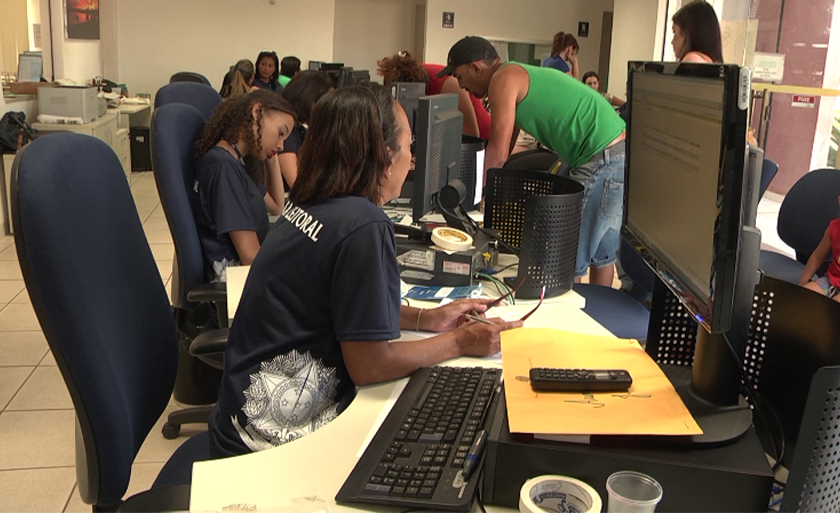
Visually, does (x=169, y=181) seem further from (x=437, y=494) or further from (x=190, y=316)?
(x=437, y=494)

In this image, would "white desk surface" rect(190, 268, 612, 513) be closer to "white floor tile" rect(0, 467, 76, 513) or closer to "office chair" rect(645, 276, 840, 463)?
"office chair" rect(645, 276, 840, 463)

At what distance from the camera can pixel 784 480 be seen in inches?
36.7

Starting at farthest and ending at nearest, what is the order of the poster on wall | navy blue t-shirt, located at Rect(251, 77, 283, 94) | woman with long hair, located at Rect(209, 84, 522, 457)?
the poster on wall, navy blue t-shirt, located at Rect(251, 77, 283, 94), woman with long hair, located at Rect(209, 84, 522, 457)

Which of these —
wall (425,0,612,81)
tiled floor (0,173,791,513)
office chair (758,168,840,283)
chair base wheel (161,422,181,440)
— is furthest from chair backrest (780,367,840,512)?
wall (425,0,612,81)

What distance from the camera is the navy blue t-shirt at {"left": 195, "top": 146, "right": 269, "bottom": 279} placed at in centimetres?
233

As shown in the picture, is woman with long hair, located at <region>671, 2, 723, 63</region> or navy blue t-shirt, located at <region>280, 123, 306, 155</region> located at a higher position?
woman with long hair, located at <region>671, 2, 723, 63</region>

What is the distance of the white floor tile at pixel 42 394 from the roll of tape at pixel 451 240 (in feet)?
5.20

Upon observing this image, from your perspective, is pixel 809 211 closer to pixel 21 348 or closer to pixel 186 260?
pixel 186 260

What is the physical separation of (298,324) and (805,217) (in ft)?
9.09

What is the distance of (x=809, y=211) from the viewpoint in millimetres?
3307

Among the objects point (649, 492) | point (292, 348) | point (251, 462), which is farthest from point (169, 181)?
point (649, 492)

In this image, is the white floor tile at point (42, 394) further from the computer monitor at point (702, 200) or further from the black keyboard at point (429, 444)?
the computer monitor at point (702, 200)

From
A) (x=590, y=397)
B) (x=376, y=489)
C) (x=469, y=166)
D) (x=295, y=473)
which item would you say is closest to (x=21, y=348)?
(x=469, y=166)

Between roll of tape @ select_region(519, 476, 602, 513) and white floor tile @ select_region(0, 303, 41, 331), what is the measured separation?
312 centimetres
